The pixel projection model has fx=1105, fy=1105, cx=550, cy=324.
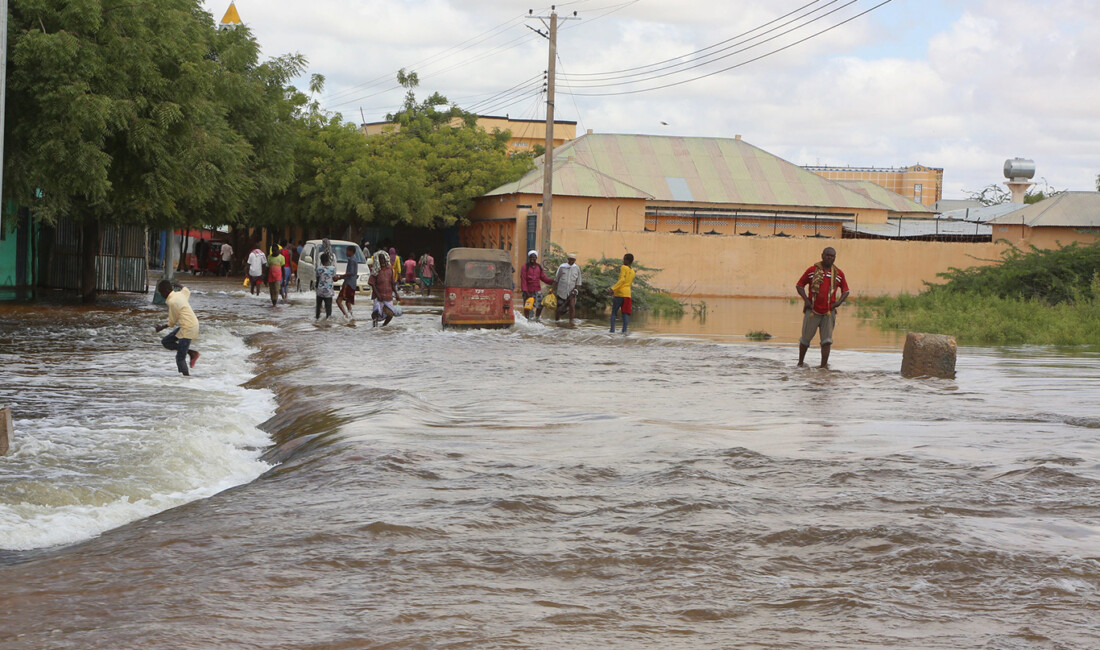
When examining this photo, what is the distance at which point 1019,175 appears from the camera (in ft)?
203

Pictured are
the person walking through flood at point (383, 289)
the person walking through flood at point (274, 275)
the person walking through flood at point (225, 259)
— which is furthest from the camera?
the person walking through flood at point (225, 259)

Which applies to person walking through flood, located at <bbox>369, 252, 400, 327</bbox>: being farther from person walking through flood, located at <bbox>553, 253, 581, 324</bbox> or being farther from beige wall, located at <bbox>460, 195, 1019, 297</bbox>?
beige wall, located at <bbox>460, 195, 1019, 297</bbox>

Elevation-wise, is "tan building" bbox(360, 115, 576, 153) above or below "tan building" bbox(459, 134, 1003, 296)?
above

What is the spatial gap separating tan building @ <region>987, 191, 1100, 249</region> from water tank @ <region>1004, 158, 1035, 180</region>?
68.1ft

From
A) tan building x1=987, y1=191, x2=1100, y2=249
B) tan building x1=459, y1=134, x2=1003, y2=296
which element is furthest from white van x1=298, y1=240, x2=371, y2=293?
tan building x1=987, y1=191, x2=1100, y2=249

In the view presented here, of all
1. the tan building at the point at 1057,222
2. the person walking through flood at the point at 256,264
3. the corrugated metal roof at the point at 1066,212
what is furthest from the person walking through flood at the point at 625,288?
the corrugated metal roof at the point at 1066,212

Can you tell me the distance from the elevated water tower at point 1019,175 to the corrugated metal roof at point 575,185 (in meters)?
27.6

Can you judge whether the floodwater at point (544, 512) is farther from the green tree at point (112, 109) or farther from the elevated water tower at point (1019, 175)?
the elevated water tower at point (1019, 175)

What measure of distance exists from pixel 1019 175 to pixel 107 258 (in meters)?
50.2

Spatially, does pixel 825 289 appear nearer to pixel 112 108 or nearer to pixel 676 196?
pixel 112 108

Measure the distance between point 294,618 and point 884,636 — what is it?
244 cm

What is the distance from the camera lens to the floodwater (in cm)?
466

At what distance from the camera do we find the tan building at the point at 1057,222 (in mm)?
39969

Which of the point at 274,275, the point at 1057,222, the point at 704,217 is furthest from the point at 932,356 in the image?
the point at 704,217
